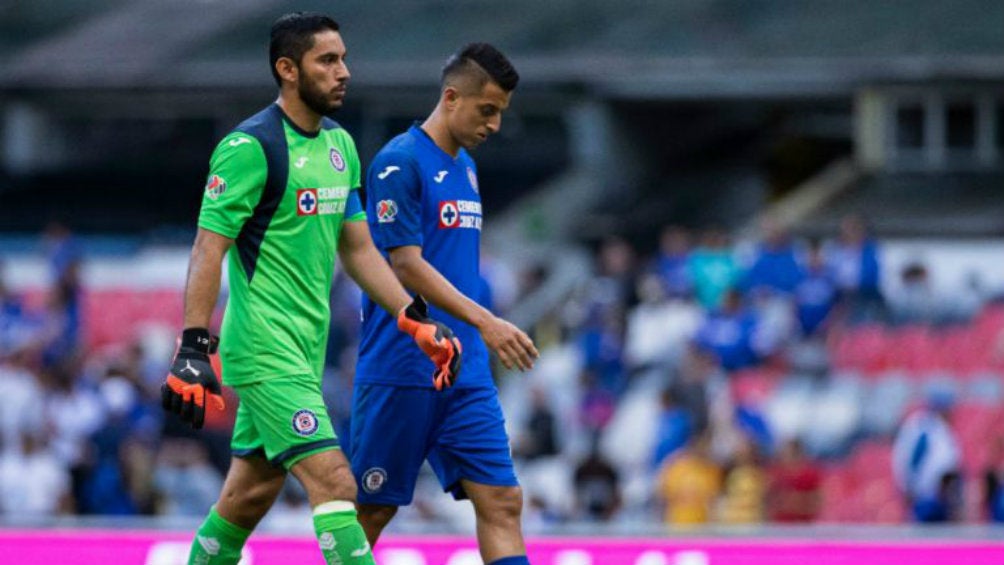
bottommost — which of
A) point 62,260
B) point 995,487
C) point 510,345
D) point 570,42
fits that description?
point 995,487

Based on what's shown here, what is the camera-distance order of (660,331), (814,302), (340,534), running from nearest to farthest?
(340,534) → (814,302) → (660,331)

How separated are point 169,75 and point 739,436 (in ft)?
50.9

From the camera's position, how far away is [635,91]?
84.3ft

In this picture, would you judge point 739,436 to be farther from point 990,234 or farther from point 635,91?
point 635,91

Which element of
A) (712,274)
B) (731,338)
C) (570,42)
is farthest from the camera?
(570,42)

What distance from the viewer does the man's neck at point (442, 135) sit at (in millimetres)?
7160

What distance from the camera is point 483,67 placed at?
702 cm

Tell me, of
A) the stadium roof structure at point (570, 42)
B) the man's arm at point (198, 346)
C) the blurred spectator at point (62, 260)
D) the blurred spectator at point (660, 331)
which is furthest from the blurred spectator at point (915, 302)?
the man's arm at point (198, 346)

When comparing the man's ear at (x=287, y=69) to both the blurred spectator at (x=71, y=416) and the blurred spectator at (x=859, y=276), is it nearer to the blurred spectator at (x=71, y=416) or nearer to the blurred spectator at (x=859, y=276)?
the blurred spectator at (x=71, y=416)

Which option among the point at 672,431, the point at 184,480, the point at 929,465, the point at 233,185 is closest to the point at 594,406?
the point at 672,431

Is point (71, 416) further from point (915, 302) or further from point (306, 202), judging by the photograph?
point (306, 202)

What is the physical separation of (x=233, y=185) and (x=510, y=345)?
106cm

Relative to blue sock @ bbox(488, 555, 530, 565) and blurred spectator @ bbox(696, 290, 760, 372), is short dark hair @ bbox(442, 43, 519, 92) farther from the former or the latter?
blurred spectator @ bbox(696, 290, 760, 372)

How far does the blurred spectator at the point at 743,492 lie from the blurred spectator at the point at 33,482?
15.8 ft
